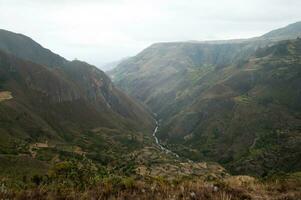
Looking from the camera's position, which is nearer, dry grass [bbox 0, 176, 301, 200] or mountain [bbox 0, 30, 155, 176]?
dry grass [bbox 0, 176, 301, 200]

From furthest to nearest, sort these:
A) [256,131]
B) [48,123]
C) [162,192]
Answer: [48,123], [256,131], [162,192]

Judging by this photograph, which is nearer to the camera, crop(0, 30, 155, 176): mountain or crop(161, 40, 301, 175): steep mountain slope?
crop(0, 30, 155, 176): mountain

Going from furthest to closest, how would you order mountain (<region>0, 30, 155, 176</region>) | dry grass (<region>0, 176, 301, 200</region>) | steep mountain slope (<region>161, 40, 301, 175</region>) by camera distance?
steep mountain slope (<region>161, 40, 301, 175</region>) < mountain (<region>0, 30, 155, 176</region>) < dry grass (<region>0, 176, 301, 200</region>)

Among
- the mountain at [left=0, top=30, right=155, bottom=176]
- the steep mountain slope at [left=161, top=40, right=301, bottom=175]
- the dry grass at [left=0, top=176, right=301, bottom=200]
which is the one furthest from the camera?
the steep mountain slope at [left=161, top=40, right=301, bottom=175]

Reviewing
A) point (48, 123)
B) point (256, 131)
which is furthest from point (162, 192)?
point (48, 123)

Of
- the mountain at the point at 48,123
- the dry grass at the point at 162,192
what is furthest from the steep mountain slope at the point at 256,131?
the dry grass at the point at 162,192

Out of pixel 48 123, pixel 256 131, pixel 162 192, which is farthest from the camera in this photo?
pixel 48 123

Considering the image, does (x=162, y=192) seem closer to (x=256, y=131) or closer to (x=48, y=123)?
(x=256, y=131)

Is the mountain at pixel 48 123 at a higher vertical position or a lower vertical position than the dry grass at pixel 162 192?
lower

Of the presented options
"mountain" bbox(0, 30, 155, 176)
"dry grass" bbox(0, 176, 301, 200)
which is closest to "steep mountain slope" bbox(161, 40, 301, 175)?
"mountain" bbox(0, 30, 155, 176)

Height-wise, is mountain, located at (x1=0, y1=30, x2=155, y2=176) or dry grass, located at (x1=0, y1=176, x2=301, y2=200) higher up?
dry grass, located at (x1=0, y1=176, x2=301, y2=200)

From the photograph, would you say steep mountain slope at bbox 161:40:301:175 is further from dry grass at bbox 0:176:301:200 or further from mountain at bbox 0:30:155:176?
dry grass at bbox 0:176:301:200

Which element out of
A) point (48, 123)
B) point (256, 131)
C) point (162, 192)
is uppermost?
point (162, 192)

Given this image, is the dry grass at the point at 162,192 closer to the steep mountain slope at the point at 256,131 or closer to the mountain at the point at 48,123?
the mountain at the point at 48,123
